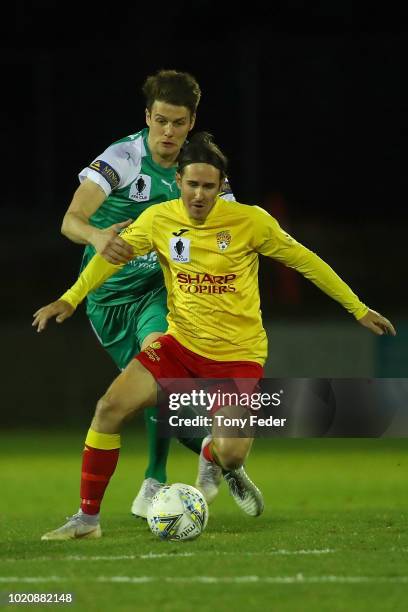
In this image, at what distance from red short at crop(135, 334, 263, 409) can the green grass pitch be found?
0.74 meters

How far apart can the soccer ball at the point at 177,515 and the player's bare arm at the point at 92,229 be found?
3.86 feet

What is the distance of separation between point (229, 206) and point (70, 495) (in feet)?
9.71

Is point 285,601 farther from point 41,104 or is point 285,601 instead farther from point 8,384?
point 41,104

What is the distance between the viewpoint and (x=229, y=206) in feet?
24.1

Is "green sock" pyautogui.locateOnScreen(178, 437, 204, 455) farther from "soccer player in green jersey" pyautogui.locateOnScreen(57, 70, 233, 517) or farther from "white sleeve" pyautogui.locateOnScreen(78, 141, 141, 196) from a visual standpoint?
"white sleeve" pyautogui.locateOnScreen(78, 141, 141, 196)

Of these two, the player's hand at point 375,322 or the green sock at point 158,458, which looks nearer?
the player's hand at point 375,322

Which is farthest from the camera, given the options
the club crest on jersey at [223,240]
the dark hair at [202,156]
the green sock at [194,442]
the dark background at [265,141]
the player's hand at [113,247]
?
the dark background at [265,141]

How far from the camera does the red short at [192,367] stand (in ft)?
23.5

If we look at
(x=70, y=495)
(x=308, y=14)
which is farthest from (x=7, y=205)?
(x=70, y=495)

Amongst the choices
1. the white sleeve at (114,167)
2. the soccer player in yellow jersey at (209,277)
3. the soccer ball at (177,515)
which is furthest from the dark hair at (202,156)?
the soccer ball at (177,515)

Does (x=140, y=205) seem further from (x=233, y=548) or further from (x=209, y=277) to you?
(x=233, y=548)

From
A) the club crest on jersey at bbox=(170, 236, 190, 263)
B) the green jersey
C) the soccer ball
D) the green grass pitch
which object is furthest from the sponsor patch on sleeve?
the soccer ball

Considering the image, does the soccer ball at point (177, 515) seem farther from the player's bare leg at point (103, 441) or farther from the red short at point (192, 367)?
the red short at point (192, 367)

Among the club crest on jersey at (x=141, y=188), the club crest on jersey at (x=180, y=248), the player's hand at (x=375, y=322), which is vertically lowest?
the player's hand at (x=375, y=322)
